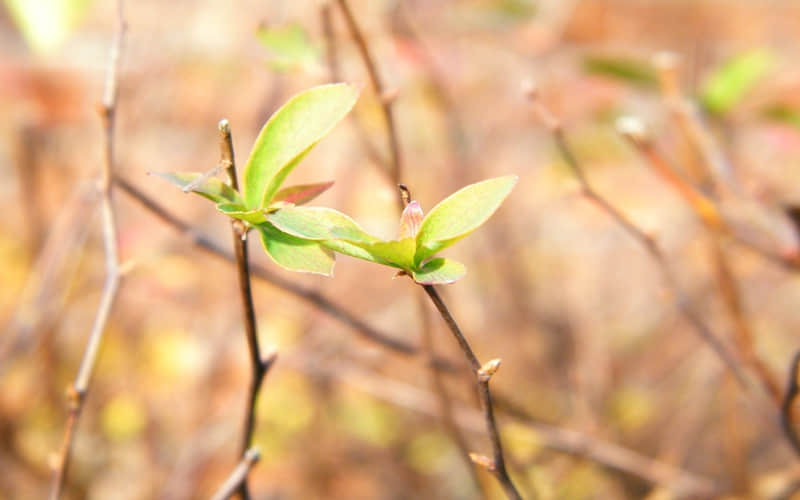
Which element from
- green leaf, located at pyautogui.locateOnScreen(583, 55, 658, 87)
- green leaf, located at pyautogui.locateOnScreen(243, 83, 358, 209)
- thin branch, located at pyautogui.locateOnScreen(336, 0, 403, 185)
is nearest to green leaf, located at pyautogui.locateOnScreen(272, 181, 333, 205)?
green leaf, located at pyautogui.locateOnScreen(243, 83, 358, 209)

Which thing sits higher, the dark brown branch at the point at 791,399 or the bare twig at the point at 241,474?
the bare twig at the point at 241,474

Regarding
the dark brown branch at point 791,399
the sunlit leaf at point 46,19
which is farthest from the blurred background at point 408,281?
the dark brown branch at point 791,399

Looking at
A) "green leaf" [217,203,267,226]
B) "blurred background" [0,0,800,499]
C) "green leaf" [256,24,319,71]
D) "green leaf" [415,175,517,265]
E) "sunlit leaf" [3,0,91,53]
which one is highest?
"sunlit leaf" [3,0,91,53]

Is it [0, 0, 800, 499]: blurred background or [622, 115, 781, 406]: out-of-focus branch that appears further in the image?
[0, 0, 800, 499]: blurred background

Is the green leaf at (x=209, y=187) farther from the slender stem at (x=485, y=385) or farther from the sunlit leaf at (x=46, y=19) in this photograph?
the sunlit leaf at (x=46, y=19)

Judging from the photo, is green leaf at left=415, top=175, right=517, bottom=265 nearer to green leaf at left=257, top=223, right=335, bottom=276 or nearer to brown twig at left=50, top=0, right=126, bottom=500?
green leaf at left=257, top=223, right=335, bottom=276

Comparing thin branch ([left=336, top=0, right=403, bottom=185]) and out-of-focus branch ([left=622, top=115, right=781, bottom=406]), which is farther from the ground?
thin branch ([left=336, top=0, right=403, bottom=185])

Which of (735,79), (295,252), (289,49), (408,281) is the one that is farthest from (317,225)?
(408,281)
